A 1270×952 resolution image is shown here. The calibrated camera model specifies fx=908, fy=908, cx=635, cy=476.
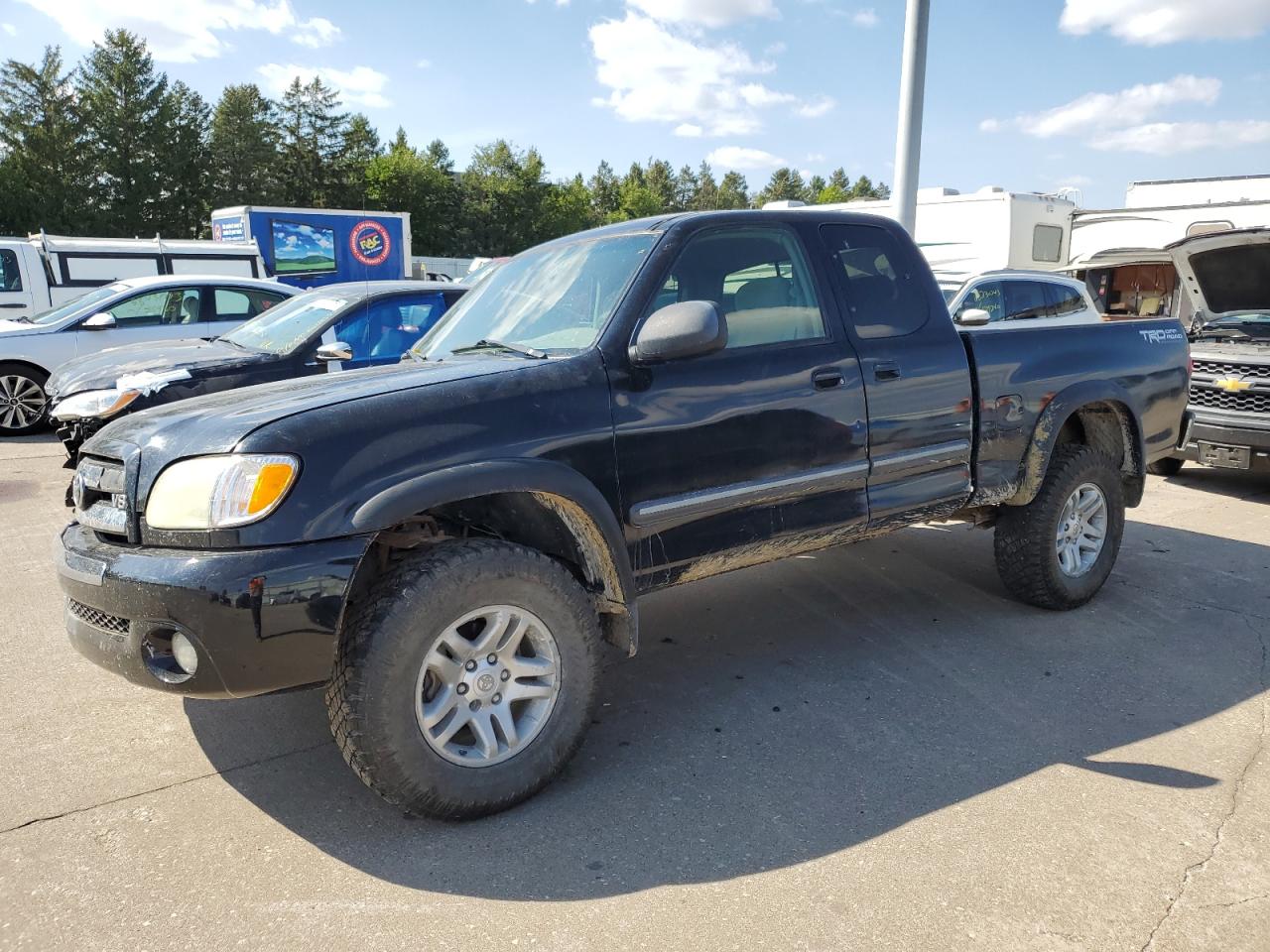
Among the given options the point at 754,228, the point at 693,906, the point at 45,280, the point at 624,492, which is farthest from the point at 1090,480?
the point at 45,280

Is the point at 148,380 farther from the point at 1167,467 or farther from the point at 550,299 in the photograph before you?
the point at 1167,467

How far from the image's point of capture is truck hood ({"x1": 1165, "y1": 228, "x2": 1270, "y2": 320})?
8.58 m

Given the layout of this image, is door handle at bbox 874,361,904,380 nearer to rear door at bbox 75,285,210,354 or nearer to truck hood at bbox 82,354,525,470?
truck hood at bbox 82,354,525,470

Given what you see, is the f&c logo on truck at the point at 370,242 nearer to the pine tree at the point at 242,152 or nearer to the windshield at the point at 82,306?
the windshield at the point at 82,306

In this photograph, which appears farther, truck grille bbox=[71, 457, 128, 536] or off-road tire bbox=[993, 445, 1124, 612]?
off-road tire bbox=[993, 445, 1124, 612]

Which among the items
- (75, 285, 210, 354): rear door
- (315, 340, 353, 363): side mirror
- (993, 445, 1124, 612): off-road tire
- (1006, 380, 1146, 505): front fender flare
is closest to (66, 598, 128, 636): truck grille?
(315, 340, 353, 363): side mirror

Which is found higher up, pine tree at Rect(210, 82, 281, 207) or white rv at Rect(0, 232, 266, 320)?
pine tree at Rect(210, 82, 281, 207)

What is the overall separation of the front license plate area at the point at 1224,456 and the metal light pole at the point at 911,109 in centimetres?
348

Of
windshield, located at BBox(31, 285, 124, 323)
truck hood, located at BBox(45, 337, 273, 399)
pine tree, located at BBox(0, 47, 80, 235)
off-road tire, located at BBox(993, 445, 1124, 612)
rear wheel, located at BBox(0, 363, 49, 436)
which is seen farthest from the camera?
pine tree, located at BBox(0, 47, 80, 235)

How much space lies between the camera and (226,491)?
253cm

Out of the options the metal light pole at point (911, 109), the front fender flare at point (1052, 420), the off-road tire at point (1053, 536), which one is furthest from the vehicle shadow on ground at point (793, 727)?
the metal light pole at point (911, 109)

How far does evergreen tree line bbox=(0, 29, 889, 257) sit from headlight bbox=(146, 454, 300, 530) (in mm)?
51707

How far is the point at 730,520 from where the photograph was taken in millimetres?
3406

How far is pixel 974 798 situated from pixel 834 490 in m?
1.26
